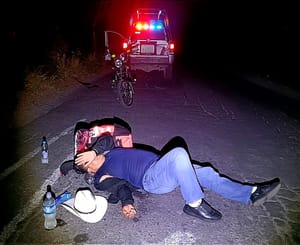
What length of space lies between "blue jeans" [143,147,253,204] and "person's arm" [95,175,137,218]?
9.5 inches

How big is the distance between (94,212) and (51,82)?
943 cm

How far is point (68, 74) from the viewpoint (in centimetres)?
1463

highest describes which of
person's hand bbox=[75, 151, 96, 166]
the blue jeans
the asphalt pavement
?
person's hand bbox=[75, 151, 96, 166]

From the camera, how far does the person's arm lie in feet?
13.5

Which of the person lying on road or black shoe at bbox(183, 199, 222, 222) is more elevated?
the person lying on road

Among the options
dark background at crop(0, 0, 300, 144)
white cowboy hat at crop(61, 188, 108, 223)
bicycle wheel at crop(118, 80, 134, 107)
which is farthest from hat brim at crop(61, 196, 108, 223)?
bicycle wheel at crop(118, 80, 134, 107)

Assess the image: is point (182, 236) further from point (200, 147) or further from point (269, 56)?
point (269, 56)

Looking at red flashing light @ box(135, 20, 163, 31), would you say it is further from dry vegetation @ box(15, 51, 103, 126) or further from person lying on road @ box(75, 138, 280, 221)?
person lying on road @ box(75, 138, 280, 221)

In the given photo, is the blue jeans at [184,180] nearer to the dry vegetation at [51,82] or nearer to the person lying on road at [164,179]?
the person lying on road at [164,179]

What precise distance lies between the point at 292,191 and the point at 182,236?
2.01 metres

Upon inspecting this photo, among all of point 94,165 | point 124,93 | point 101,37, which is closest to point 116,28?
point 101,37

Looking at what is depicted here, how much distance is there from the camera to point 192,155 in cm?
629

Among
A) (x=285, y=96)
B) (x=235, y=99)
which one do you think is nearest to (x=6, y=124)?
(x=235, y=99)

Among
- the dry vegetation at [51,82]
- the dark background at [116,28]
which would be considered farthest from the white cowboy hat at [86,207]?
the dark background at [116,28]
